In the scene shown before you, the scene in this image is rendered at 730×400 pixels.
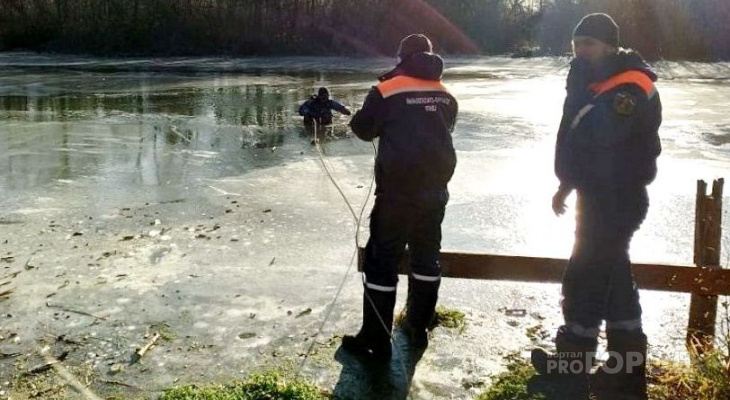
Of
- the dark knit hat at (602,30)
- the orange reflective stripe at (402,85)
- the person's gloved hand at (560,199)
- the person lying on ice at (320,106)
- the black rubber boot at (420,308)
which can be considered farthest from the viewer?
the person lying on ice at (320,106)

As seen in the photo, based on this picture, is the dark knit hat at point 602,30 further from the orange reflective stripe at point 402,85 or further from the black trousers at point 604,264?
the orange reflective stripe at point 402,85

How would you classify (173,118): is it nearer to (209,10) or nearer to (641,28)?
(209,10)

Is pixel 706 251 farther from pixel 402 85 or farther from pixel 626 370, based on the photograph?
pixel 402 85

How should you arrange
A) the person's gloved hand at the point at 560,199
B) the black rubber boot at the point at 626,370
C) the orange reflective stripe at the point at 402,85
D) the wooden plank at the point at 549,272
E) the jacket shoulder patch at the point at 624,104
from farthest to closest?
1. the wooden plank at the point at 549,272
2. the orange reflective stripe at the point at 402,85
3. the person's gloved hand at the point at 560,199
4. the black rubber boot at the point at 626,370
5. the jacket shoulder patch at the point at 624,104

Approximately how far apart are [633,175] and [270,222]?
3817mm

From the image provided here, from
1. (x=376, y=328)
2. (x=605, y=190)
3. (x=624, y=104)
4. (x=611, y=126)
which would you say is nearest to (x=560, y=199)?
(x=605, y=190)

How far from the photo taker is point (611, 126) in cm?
302

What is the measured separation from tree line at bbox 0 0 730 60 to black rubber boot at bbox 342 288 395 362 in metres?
28.6

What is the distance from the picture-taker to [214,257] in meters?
5.37

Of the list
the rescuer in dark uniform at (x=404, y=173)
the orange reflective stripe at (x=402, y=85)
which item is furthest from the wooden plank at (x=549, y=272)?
the orange reflective stripe at (x=402, y=85)

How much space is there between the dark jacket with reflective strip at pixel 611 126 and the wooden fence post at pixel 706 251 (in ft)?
2.46

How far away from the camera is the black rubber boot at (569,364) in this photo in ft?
11.0

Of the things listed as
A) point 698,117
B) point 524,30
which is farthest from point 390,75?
point 524,30

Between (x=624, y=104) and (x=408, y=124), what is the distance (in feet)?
3.59
